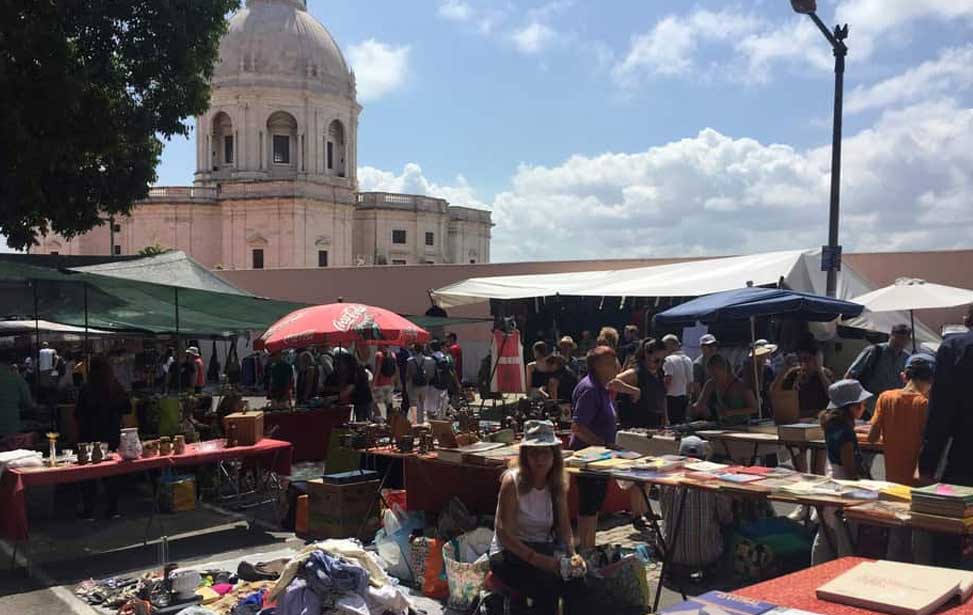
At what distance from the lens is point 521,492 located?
5031 millimetres

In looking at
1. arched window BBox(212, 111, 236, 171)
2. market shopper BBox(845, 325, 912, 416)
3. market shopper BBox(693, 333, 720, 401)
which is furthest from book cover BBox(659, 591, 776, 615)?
arched window BBox(212, 111, 236, 171)

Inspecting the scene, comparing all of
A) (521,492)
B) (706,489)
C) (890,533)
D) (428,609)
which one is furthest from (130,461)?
(890,533)

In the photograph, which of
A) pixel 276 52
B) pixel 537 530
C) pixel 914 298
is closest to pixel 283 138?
pixel 276 52

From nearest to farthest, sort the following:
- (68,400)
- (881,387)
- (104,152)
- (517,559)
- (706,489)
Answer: (517,559), (706,489), (881,387), (104,152), (68,400)

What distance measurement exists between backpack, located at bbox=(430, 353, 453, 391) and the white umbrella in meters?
6.69

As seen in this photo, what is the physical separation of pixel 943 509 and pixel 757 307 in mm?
4991

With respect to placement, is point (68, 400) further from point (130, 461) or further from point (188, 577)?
point (188, 577)

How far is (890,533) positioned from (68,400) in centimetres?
1330

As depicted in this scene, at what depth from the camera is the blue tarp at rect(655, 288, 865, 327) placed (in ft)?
30.5

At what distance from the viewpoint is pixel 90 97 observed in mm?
12320

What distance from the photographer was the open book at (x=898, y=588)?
292 cm

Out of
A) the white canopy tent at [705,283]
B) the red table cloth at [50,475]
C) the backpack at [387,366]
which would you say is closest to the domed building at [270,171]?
the white canopy tent at [705,283]

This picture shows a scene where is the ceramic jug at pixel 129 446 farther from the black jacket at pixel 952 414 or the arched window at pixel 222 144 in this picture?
the arched window at pixel 222 144

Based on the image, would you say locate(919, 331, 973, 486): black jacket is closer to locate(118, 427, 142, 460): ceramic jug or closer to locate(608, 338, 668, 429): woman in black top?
locate(608, 338, 668, 429): woman in black top
